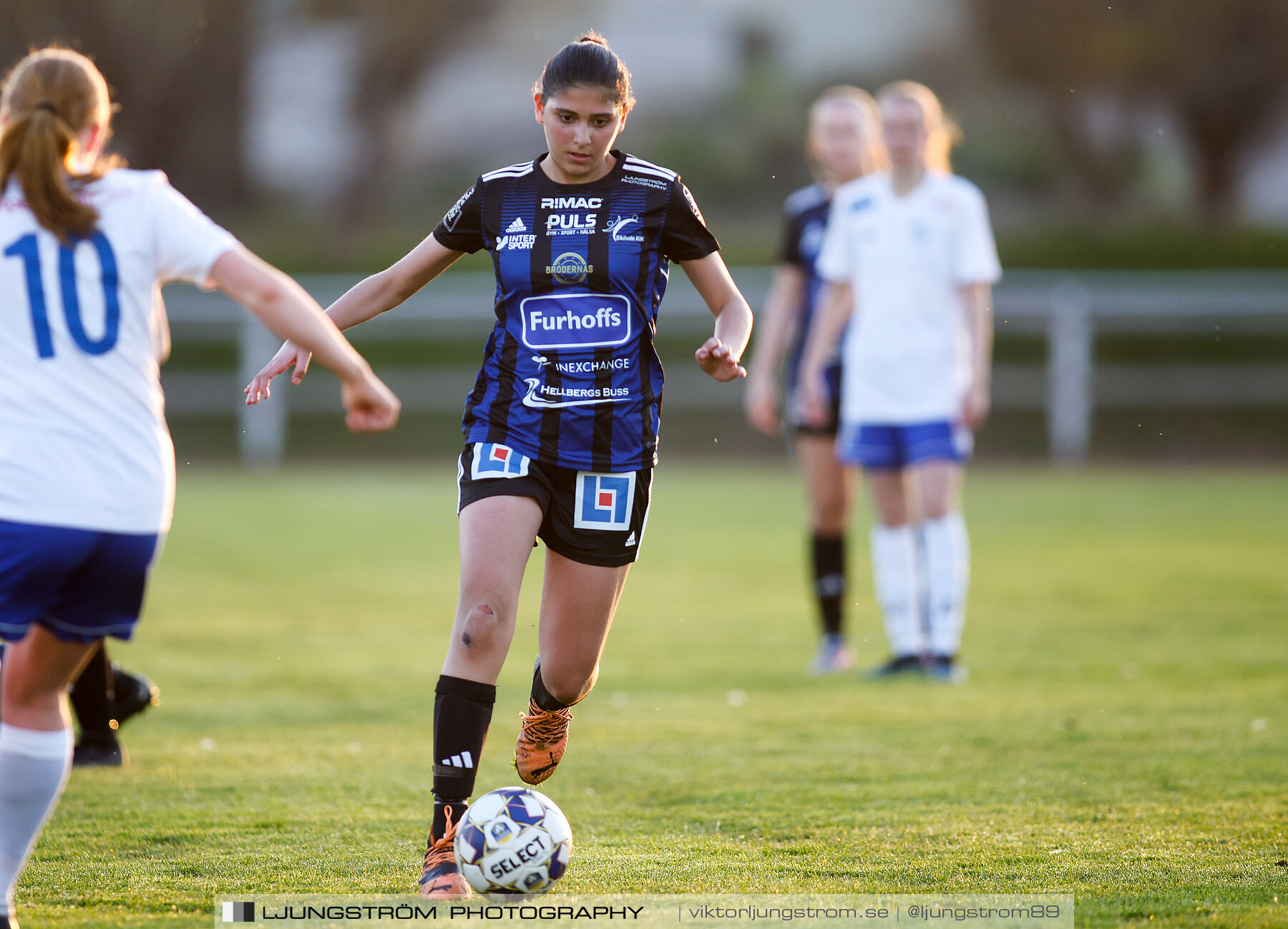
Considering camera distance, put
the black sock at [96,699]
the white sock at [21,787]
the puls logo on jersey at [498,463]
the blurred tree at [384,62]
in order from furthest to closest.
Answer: the blurred tree at [384,62] → the black sock at [96,699] → the puls logo on jersey at [498,463] → the white sock at [21,787]

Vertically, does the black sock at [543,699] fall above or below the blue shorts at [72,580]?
below

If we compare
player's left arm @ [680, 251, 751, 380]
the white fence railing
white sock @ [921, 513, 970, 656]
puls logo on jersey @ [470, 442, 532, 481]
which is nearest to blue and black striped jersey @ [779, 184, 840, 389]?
white sock @ [921, 513, 970, 656]

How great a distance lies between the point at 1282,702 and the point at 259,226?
2009cm

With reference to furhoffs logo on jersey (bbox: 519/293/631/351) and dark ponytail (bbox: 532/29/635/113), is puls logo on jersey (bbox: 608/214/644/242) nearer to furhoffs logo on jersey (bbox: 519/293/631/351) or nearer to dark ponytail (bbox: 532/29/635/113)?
furhoffs logo on jersey (bbox: 519/293/631/351)

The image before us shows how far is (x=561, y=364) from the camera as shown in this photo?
3.73 meters

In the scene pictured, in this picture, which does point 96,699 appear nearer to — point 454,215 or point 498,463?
point 498,463

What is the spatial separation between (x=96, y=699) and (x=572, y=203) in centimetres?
238

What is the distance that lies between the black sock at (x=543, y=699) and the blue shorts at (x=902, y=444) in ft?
9.82

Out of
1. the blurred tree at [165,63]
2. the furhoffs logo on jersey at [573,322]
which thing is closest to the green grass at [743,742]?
the furhoffs logo on jersey at [573,322]

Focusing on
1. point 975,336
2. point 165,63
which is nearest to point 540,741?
point 975,336

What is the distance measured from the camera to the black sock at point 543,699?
161 inches

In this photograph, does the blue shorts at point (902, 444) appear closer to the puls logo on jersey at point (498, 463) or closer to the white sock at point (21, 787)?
the puls logo on jersey at point (498, 463)

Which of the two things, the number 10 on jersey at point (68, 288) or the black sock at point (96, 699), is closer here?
the number 10 on jersey at point (68, 288)

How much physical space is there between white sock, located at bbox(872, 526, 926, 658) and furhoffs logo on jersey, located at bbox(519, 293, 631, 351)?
3.47m
